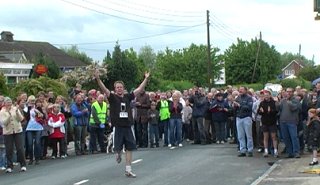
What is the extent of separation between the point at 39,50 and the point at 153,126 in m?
55.6

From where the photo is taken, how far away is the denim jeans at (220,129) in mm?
21016

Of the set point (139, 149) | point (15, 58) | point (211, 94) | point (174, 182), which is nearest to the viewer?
point (174, 182)

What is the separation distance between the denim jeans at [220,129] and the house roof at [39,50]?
4968 cm

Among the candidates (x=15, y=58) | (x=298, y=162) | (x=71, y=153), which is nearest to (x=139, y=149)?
(x=71, y=153)

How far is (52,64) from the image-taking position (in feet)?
172

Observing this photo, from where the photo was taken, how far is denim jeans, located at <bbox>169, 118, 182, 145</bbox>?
805 inches

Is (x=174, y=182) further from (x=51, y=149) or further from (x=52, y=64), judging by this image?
(x=52, y=64)

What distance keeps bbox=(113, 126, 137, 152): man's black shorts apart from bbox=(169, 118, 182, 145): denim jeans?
7.14m

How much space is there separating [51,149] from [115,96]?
7551mm

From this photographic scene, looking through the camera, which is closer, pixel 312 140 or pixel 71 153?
pixel 312 140

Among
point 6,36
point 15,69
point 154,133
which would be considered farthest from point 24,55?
point 154,133

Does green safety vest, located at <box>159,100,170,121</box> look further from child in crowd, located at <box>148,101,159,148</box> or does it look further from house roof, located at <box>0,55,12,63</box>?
house roof, located at <box>0,55,12,63</box>

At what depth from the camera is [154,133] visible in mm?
20578

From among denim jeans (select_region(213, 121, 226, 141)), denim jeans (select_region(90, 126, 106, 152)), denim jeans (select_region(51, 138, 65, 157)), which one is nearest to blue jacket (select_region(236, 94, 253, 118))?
denim jeans (select_region(213, 121, 226, 141))
